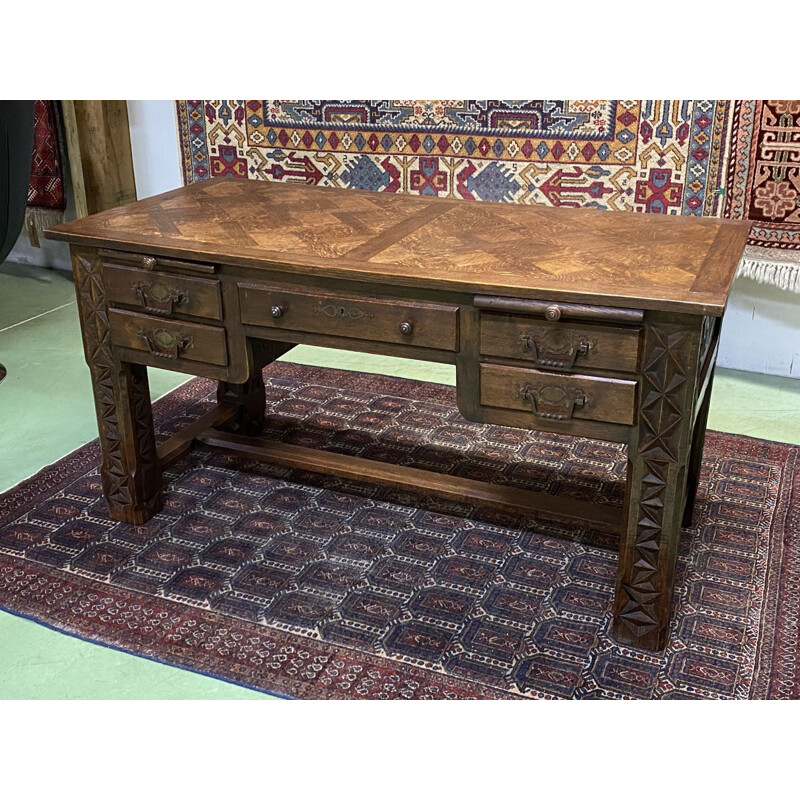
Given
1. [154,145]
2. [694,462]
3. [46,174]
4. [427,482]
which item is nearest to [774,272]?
[694,462]

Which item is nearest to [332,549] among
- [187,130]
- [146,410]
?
[146,410]

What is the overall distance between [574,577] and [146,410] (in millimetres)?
1410

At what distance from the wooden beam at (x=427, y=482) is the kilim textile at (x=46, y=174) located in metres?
2.54

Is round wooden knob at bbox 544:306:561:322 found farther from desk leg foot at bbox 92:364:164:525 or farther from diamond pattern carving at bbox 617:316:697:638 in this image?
desk leg foot at bbox 92:364:164:525

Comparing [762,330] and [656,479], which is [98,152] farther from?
[656,479]

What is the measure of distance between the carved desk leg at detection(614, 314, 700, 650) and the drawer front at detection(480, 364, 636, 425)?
5 cm

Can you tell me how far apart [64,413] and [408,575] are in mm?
1839

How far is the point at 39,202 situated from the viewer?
533 centimetres

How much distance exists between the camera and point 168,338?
2.72m

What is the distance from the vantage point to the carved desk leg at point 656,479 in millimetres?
2164

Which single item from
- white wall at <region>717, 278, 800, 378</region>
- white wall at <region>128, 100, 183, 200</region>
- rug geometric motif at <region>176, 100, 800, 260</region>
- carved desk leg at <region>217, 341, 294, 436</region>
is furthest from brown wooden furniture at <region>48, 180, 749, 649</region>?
white wall at <region>128, 100, 183, 200</region>

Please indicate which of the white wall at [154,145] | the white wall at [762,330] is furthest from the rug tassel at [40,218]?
the white wall at [762,330]

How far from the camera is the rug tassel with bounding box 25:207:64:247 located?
17.4 ft

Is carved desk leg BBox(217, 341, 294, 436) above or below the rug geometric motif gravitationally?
below
